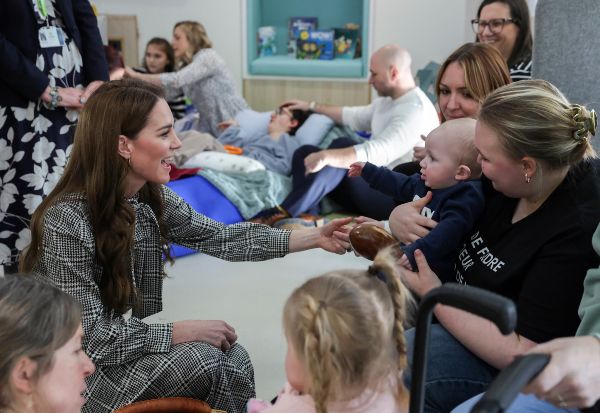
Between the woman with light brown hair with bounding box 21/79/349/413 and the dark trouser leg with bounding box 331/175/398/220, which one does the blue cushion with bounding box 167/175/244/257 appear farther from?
the woman with light brown hair with bounding box 21/79/349/413

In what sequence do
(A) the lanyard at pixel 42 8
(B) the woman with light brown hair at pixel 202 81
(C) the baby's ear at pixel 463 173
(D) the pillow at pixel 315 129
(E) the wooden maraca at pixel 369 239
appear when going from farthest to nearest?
(B) the woman with light brown hair at pixel 202 81
(D) the pillow at pixel 315 129
(A) the lanyard at pixel 42 8
(C) the baby's ear at pixel 463 173
(E) the wooden maraca at pixel 369 239

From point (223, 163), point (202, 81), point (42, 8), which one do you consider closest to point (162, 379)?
point (42, 8)

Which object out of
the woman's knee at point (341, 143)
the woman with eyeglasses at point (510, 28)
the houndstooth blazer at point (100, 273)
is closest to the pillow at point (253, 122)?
the woman's knee at point (341, 143)

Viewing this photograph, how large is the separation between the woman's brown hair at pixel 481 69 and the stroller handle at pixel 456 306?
4.78 ft

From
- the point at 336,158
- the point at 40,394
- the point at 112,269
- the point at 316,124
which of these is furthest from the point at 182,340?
the point at 316,124

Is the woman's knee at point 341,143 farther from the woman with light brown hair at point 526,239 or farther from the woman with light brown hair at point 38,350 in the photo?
the woman with light brown hair at point 38,350

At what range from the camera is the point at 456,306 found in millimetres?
773

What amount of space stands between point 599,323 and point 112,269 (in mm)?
1099

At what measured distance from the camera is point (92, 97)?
169 cm

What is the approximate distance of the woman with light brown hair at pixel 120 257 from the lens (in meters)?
1.61

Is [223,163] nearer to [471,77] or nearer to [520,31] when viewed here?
[520,31]

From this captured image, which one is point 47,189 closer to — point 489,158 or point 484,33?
point 489,158

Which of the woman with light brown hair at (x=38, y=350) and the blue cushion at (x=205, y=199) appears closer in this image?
the woman with light brown hair at (x=38, y=350)

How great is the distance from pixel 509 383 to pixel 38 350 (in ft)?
2.61
